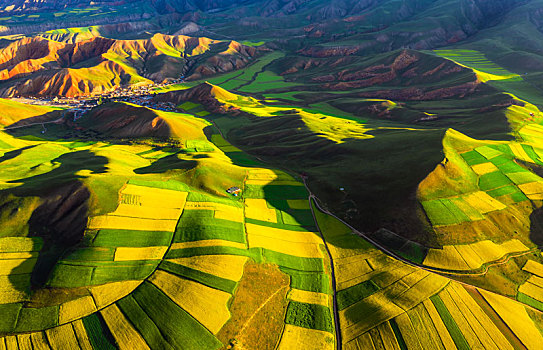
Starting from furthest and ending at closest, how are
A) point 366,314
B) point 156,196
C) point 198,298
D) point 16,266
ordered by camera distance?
point 156,196 → point 16,266 → point 198,298 → point 366,314

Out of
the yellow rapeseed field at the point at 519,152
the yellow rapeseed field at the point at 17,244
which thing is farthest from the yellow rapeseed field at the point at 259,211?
the yellow rapeseed field at the point at 519,152

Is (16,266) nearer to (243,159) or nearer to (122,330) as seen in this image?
(122,330)

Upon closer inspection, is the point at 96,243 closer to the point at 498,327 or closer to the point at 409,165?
the point at 498,327

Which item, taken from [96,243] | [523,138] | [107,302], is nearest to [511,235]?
[523,138]

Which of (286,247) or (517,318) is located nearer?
(517,318)

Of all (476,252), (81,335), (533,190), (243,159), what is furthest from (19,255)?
(533,190)

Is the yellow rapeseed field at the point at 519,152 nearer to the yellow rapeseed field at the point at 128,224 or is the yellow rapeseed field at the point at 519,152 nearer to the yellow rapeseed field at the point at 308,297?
the yellow rapeseed field at the point at 308,297
